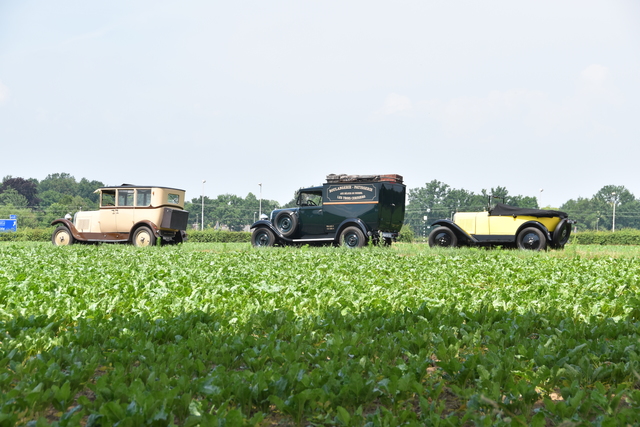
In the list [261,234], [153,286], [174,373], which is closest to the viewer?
[174,373]

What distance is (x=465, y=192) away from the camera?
93.9 m

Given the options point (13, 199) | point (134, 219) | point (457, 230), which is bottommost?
point (457, 230)

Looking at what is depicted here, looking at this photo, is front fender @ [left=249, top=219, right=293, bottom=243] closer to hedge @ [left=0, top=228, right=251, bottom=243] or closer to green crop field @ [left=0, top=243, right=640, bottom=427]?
green crop field @ [left=0, top=243, right=640, bottom=427]

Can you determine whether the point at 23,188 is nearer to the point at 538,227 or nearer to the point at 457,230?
the point at 457,230

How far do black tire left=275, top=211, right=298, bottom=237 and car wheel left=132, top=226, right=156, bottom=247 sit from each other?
4731 millimetres

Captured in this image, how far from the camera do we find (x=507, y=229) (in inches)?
655

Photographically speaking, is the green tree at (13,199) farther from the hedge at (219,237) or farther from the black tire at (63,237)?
the black tire at (63,237)

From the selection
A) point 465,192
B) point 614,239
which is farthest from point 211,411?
point 465,192

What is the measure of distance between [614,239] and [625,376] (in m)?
A: 37.9

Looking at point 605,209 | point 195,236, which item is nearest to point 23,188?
point 195,236

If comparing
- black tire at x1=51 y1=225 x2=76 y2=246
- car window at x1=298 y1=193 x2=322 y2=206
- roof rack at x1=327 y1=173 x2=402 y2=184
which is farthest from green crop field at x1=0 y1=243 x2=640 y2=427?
black tire at x1=51 y1=225 x2=76 y2=246

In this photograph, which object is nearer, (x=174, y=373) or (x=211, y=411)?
(x=211, y=411)

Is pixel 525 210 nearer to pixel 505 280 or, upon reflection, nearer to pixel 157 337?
pixel 505 280

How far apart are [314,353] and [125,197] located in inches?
689
